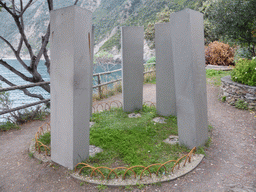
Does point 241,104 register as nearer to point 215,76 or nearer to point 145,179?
point 215,76

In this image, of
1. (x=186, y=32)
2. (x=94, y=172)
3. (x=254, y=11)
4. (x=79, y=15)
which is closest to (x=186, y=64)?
(x=186, y=32)

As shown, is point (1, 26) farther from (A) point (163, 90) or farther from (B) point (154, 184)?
(B) point (154, 184)

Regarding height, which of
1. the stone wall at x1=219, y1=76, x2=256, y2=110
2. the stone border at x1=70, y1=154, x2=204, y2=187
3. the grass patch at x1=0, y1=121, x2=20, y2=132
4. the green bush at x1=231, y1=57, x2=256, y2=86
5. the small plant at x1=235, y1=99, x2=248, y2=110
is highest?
the green bush at x1=231, y1=57, x2=256, y2=86

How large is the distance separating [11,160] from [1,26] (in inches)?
536

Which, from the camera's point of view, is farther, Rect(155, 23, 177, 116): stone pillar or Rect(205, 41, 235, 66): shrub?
Rect(205, 41, 235, 66): shrub

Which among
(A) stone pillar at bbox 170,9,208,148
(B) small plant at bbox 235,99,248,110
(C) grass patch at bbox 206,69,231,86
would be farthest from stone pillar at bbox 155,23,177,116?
(C) grass patch at bbox 206,69,231,86

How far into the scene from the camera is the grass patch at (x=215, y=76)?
9014 mm

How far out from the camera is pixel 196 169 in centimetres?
302

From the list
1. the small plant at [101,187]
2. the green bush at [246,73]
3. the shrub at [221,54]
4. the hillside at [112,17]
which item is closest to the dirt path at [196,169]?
the small plant at [101,187]

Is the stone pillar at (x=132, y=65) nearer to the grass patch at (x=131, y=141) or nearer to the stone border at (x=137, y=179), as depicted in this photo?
the grass patch at (x=131, y=141)

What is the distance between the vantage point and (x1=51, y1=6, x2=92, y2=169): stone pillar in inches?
108

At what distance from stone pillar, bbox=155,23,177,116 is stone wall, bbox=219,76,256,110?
2.34 m

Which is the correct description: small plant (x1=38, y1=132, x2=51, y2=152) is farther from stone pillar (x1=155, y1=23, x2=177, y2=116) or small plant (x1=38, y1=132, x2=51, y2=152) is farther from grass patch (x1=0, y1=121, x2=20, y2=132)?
stone pillar (x1=155, y1=23, x2=177, y2=116)

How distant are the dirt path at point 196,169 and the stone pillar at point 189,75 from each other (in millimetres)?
562
